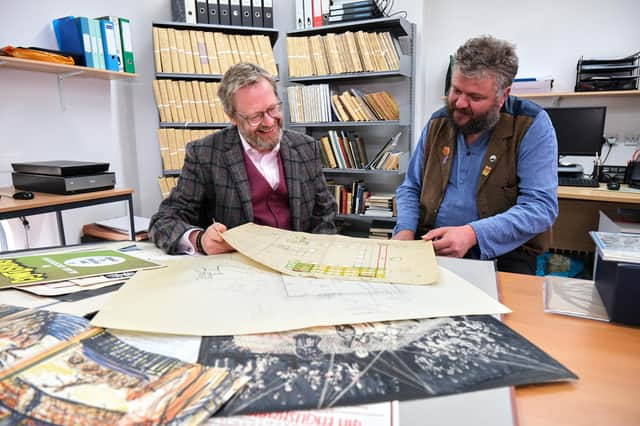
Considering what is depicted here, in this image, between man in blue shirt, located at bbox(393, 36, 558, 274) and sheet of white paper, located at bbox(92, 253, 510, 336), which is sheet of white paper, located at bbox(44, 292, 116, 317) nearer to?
sheet of white paper, located at bbox(92, 253, 510, 336)

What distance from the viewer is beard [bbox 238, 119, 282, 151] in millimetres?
1472

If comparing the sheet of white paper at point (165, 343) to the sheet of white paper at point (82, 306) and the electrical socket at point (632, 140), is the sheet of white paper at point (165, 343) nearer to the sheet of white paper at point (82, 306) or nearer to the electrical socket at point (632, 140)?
→ the sheet of white paper at point (82, 306)

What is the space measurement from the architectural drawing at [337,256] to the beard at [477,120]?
0.61 metres

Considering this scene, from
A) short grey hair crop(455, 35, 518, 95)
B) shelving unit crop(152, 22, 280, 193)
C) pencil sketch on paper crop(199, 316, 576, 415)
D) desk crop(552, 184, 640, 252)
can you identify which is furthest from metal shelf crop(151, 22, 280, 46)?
pencil sketch on paper crop(199, 316, 576, 415)

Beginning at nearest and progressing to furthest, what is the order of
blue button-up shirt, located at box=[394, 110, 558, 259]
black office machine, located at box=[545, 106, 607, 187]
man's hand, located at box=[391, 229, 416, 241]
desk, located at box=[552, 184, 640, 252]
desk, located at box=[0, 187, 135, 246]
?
blue button-up shirt, located at box=[394, 110, 558, 259]
man's hand, located at box=[391, 229, 416, 241]
desk, located at box=[0, 187, 135, 246]
black office machine, located at box=[545, 106, 607, 187]
desk, located at box=[552, 184, 640, 252]

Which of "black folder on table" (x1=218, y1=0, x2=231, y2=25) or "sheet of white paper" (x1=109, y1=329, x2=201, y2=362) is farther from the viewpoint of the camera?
"black folder on table" (x1=218, y1=0, x2=231, y2=25)

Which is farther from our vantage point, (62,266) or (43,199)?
(43,199)

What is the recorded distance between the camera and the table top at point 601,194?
91.7 inches

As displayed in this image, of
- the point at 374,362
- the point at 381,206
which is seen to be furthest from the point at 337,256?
the point at 381,206

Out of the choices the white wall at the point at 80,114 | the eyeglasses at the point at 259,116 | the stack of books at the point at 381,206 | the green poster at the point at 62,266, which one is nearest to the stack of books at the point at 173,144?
the white wall at the point at 80,114

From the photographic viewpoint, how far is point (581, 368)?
0.54 meters

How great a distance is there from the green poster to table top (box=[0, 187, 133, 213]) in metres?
1.28

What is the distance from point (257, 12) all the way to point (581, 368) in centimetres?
333

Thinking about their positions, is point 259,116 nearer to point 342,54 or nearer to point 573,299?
point 573,299
